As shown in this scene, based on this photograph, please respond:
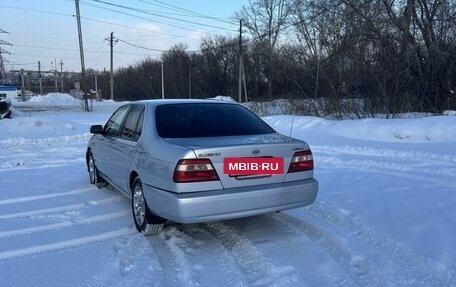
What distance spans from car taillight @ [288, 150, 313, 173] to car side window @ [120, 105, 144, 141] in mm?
1861

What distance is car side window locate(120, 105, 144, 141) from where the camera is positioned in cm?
530

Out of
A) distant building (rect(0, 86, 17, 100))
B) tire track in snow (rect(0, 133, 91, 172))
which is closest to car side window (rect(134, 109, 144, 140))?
tire track in snow (rect(0, 133, 91, 172))

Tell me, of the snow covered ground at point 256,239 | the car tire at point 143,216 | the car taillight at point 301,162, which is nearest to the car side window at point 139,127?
the car tire at point 143,216

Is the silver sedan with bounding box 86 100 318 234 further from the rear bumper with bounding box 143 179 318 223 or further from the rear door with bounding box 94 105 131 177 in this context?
the rear door with bounding box 94 105 131 177

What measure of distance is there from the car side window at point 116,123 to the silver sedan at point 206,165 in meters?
0.58

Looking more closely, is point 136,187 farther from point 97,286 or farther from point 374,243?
point 374,243

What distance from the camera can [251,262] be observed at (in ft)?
13.0

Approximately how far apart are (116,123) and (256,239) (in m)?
2.92

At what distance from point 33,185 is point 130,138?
3.12 m

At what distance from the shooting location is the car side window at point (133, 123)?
209 inches

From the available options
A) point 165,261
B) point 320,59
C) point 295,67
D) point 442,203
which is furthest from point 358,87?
point 165,261

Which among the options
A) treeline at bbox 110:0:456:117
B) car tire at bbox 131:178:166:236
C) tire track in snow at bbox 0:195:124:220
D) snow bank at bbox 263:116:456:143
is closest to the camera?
car tire at bbox 131:178:166:236

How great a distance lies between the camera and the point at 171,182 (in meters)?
4.14

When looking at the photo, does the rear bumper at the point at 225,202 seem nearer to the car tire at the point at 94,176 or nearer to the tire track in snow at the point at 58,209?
the tire track in snow at the point at 58,209
